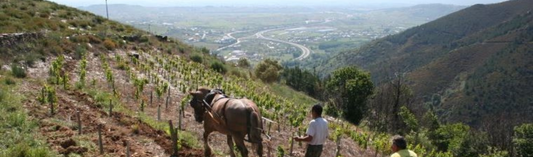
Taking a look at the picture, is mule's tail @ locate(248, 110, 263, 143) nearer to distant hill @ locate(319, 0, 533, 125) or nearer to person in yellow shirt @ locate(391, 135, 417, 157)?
person in yellow shirt @ locate(391, 135, 417, 157)

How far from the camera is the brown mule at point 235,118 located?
732 cm

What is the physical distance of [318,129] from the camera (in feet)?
22.5

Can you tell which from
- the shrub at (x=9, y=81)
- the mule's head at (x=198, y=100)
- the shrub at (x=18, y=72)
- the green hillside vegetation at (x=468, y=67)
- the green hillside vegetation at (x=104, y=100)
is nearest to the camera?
the green hillside vegetation at (x=104, y=100)

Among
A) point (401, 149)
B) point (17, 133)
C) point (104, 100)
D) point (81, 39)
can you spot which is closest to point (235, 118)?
point (401, 149)

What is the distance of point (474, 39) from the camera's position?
141 m

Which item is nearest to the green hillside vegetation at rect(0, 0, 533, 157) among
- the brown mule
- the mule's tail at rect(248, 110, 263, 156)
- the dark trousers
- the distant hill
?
the brown mule

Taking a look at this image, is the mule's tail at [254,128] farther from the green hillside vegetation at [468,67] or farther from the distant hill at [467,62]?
the distant hill at [467,62]

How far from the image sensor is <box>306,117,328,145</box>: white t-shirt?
269 inches

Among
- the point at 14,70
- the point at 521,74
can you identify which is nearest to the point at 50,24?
the point at 14,70

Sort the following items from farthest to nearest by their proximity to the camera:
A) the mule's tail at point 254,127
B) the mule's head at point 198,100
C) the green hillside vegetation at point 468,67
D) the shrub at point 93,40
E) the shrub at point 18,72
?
the green hillside vegetation at point 468,67, the shrub at point 93,40, the shrub at point 18,72, the mule's head at point 198,100, the mule's tail at point 254,127

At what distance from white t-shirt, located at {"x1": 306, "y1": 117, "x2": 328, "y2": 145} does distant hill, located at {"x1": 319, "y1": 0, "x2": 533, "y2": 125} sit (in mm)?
57517

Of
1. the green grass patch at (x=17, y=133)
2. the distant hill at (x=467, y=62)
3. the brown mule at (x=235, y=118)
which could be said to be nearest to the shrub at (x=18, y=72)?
the green grass patch at (x=17, y=133)

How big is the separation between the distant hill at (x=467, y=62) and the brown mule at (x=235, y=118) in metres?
56.9

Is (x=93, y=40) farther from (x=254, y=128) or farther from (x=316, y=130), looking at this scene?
(x=316, y=130)
